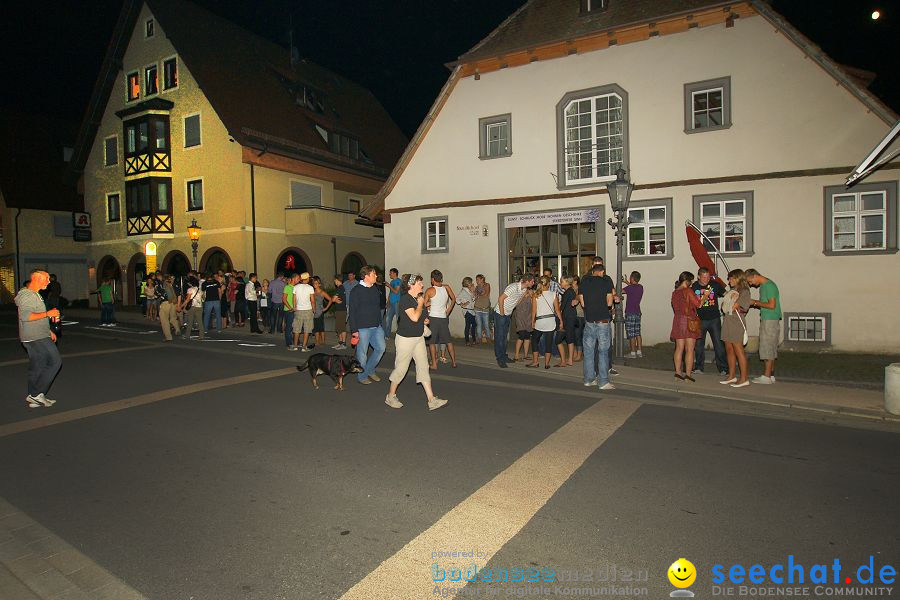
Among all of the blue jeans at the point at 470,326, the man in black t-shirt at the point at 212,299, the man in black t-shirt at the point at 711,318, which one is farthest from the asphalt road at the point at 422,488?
the man in black t-shirt at the point at 212,299

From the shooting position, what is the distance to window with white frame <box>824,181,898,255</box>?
41.2 ft

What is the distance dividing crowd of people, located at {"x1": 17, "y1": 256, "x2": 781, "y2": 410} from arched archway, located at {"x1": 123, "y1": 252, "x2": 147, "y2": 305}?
1573 cm

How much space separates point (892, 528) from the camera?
414cm

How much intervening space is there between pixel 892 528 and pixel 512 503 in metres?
2.73

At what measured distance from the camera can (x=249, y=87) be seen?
2805cm

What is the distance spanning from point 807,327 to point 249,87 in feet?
84.6

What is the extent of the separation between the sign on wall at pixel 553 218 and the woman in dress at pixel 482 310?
2552 millimetres

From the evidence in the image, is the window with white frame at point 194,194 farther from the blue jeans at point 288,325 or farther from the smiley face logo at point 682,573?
the smiley face logo at point 682,573

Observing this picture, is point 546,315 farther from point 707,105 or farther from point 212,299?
point 212,299

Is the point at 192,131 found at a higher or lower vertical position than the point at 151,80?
lower

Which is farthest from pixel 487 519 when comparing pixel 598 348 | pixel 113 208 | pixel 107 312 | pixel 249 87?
pixel 113 208

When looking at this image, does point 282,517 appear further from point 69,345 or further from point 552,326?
point 69,345

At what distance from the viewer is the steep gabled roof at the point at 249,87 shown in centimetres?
2619

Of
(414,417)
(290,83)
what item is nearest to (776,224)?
(414,417)
